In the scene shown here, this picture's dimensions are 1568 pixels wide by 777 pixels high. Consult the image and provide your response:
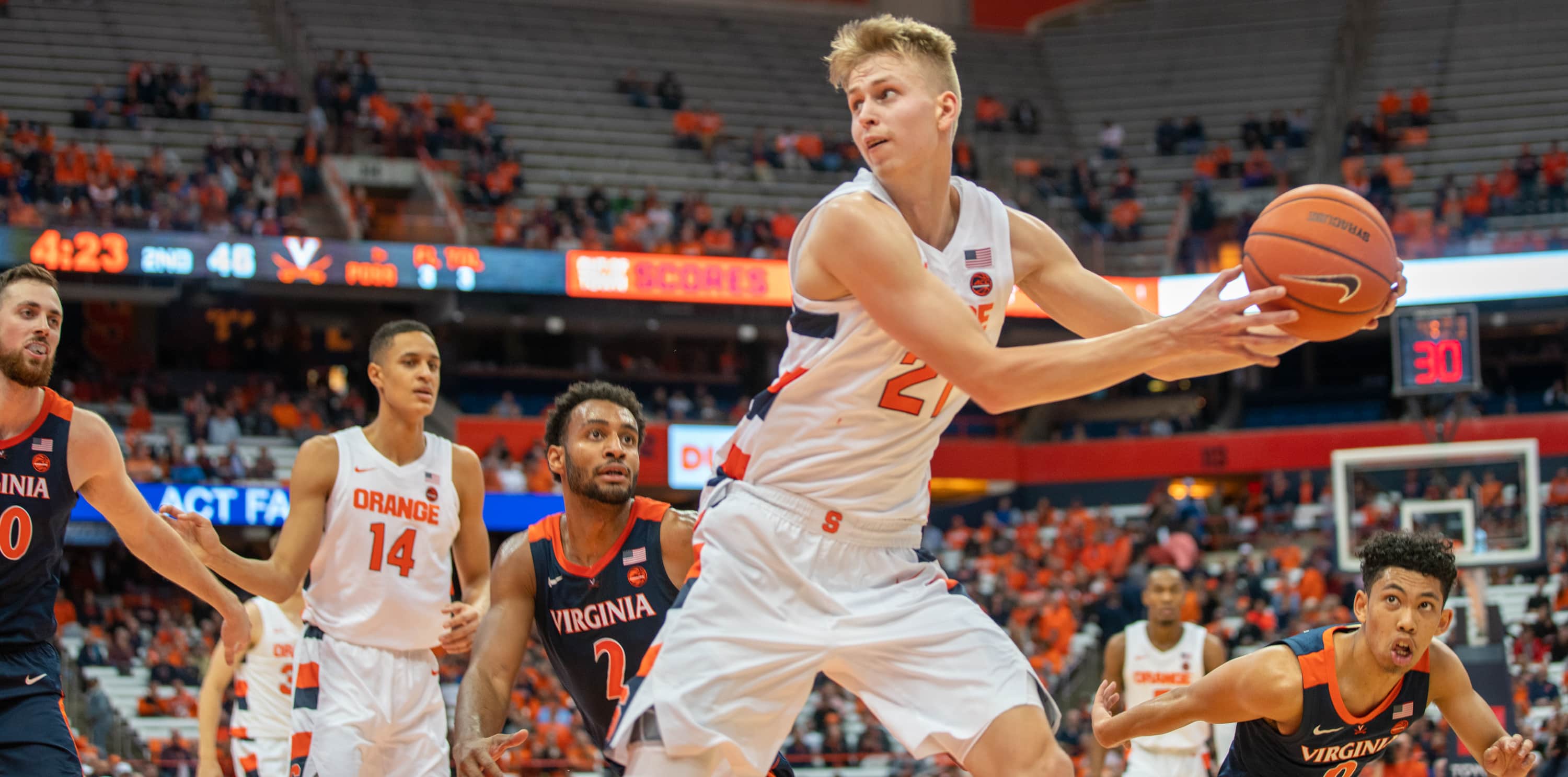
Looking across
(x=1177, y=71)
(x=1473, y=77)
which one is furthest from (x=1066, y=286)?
(x=1177, y=71)

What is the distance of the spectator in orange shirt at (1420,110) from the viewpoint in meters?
28.6

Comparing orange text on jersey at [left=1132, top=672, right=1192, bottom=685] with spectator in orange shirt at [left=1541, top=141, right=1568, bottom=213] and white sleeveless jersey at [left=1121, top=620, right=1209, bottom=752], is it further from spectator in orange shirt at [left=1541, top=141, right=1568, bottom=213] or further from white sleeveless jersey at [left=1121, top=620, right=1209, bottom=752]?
spectator in orange shirt at [left=1541, top=141, right=1568, bottom=213]

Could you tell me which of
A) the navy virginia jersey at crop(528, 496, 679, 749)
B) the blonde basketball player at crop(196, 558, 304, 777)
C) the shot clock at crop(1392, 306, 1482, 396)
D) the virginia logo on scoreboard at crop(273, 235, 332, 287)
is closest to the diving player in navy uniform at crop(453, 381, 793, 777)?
the navy virginia jersey at crop(528, 496, 679, 749)

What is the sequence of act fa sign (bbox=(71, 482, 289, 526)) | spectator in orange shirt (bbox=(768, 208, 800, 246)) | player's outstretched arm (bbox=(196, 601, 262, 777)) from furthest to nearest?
1. spectator in orange shirt (bbox=(768, 208, 800, 246))
2. act fa sign (bbox=(71, 482, 289, 526))
3. player's outstretched arm (bbox=(196, 601, 262, 777))

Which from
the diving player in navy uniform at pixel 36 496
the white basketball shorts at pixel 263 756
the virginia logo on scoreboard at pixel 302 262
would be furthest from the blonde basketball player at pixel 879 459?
the virginia logo on scoreboard at pixel 302 262

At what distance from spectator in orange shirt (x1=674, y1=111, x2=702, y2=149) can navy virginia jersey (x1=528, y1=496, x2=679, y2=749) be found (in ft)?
80.1

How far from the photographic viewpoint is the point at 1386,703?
526cm

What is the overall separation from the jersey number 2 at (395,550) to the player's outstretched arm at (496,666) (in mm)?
912

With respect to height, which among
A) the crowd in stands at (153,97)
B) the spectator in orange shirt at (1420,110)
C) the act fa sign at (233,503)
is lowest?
the act fa sign at (233,503)

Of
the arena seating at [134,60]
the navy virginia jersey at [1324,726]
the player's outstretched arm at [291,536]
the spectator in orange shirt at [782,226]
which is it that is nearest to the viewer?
the navy virginia jersey at [1324,726]

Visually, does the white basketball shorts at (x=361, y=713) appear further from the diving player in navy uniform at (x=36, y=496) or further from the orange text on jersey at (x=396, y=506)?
the diving player in navy uniform at (x=36, y=496)

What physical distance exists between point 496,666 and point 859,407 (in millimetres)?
1689

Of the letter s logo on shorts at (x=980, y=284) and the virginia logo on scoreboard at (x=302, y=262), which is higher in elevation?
the virginia logo on scoreboard at (x=302, y=262)

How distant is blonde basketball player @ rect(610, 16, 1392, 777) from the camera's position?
3393mm
